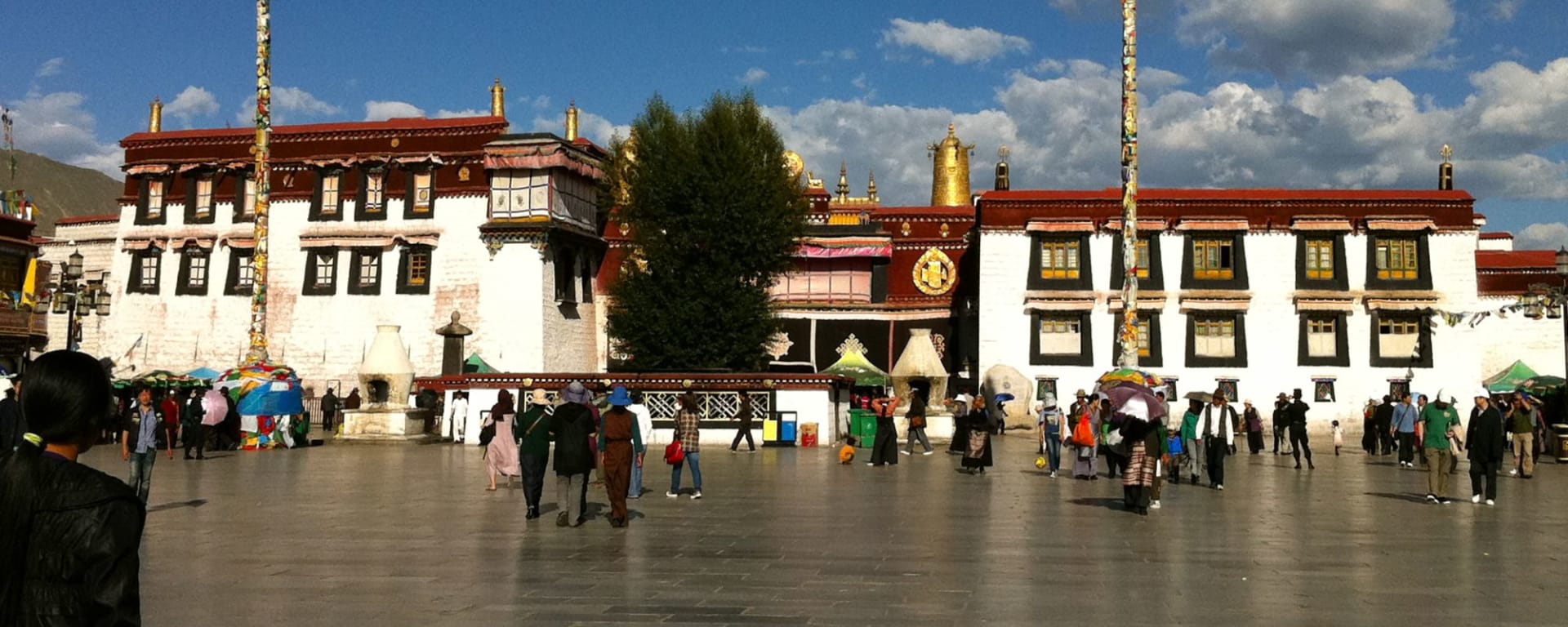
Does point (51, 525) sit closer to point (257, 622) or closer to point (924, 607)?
point (257, 622)

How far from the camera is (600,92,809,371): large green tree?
1553 inches

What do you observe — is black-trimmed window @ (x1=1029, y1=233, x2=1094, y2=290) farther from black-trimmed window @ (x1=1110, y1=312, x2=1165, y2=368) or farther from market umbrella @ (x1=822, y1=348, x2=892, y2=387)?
market umbrella @ (x1=822, y1=348, x2=892, y2=387)

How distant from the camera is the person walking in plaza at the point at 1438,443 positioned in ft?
58.0

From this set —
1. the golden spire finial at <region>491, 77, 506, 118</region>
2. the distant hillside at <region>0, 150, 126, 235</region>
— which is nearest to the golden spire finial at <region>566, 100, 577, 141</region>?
the golden spire finial at <region>491, 77, 506, 118</region>

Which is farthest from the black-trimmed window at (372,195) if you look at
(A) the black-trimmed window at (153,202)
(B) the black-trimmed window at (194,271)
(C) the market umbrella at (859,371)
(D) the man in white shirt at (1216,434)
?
(D) the man in white shirt at (1216,434)

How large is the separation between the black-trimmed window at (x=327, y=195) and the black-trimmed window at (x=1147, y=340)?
27940 mm

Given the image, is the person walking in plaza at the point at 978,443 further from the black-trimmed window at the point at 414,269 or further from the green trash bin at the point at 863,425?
the black-trimmed window at the point at 414,269

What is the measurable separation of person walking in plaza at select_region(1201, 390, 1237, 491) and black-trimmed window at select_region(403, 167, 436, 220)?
104 feet

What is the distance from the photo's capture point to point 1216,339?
43.4 metres

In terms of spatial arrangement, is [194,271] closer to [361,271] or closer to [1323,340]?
[361,271]

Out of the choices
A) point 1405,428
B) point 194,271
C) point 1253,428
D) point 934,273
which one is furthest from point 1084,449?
point 194,271

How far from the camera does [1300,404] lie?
82.7 ft

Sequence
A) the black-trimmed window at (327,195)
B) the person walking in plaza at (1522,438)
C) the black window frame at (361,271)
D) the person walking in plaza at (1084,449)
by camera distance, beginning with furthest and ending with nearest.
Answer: the black-trimmed window at (327,195) < the black window frame at (361,271) < the person walking in plaza at (1522,438) < the person walking in plaza at (1084,449)

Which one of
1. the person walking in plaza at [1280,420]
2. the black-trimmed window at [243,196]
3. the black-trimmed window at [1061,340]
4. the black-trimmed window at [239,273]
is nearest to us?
the person walking in plaza at [1280,420]
